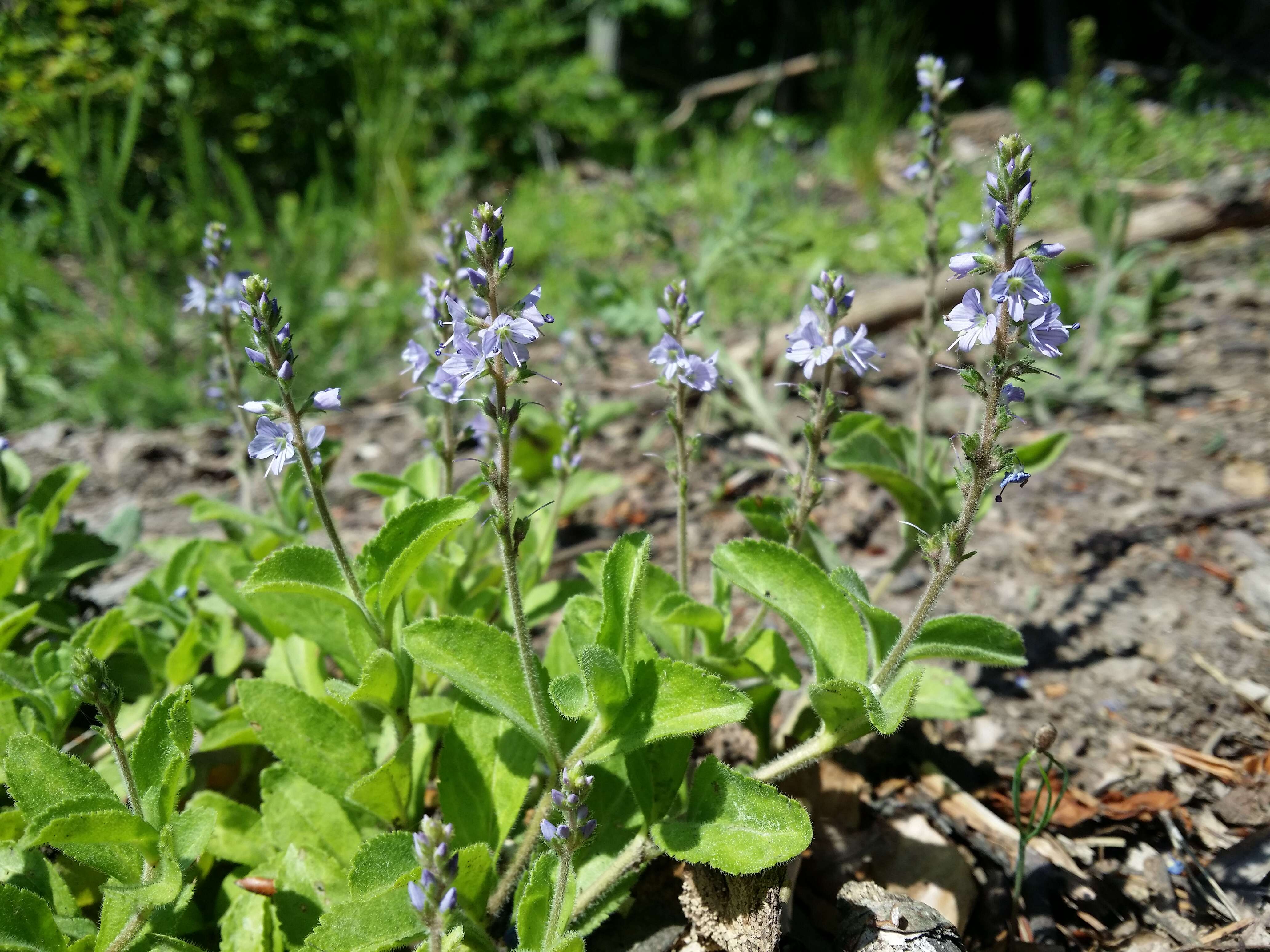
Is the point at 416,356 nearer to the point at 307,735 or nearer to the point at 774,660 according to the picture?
the point at 307,735

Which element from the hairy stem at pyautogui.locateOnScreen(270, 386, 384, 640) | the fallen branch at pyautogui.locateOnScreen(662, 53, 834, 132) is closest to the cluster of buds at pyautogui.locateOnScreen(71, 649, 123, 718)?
the hairy stem at pyautogui.locateOnScreen(270, 386, 384, 640)

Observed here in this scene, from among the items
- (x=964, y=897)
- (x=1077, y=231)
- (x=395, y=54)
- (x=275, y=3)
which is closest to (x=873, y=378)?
(x=1077, y=231)

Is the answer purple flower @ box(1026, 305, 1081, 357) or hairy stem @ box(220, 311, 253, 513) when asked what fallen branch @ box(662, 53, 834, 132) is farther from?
purple flower @ box(1026, 305, 1081, 357)

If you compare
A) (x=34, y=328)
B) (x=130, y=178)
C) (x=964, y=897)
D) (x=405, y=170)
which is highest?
(x=130, y=178)

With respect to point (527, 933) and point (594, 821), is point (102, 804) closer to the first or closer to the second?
point (527, 933)

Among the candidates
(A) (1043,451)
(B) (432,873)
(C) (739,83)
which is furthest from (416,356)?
(C) (739,83)

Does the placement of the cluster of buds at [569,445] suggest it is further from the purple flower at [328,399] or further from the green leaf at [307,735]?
the green leaf at [307,735]
